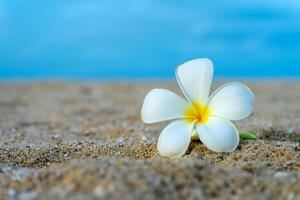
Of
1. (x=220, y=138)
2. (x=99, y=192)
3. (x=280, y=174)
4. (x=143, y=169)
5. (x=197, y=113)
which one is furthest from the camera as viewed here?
(x=197, y=113)

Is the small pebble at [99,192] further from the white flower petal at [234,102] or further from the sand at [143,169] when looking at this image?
the white flower petal at [234,102]

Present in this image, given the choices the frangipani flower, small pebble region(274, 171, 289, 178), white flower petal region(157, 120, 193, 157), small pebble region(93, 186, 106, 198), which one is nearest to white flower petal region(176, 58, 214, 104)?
the frangipani flower

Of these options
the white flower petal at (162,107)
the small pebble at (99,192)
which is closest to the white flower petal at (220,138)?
the white flower petal at (162,107)

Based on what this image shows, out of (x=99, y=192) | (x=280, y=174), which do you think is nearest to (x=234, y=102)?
(x=280, y=174)

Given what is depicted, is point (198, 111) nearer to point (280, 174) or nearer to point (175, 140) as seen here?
point (175, 140)

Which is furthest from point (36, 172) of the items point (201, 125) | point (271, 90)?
point (271, 90)

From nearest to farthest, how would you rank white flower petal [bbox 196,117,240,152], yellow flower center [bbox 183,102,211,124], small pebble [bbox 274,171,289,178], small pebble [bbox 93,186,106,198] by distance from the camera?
small pebble [bbox 93,186,106,198]
small pebble [bbox 274,171,289,178]
white flower petal [bbox 196,117,240,152]
yellow flower center [bbox 183,102,211,124]

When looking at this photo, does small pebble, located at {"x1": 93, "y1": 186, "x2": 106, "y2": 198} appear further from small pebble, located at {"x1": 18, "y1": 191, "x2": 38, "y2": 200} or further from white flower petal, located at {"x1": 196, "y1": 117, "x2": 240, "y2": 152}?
white flower petal, located at {"x1": 196, "y1": 117, "x2": 240, "y2": 152}
